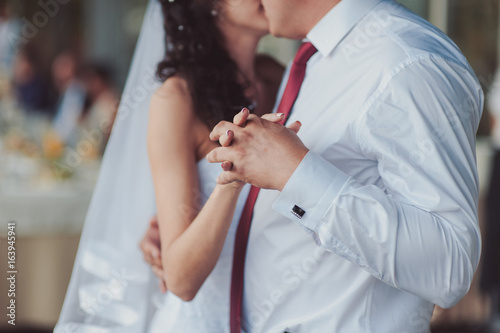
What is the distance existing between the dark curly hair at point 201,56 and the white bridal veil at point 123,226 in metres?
0.20

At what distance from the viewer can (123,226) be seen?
5.49ft

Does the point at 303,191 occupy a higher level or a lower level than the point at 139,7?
higher

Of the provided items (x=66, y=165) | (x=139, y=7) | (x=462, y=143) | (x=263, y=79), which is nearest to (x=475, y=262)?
(x=462, y=143)

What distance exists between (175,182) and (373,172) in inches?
16.6

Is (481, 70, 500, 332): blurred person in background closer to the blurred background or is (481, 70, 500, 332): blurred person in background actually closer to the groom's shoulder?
the blurred background

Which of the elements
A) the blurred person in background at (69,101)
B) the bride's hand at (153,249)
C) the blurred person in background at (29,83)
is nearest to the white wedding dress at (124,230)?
the bride's hand at (153,249)

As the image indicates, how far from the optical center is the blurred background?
10.1 ft

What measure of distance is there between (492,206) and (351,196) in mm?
2612

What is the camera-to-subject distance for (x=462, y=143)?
35.2 inches

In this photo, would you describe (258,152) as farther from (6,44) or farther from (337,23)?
(6,44)

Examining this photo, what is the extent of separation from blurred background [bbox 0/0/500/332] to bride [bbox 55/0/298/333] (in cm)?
50

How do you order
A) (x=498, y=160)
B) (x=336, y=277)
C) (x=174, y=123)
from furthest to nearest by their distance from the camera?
(x=498, y=160)
(x=174, y=123)
(x=336, y=277)

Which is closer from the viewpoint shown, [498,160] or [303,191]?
[303,191]

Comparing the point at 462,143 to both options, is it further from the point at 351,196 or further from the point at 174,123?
the point at 174,123
